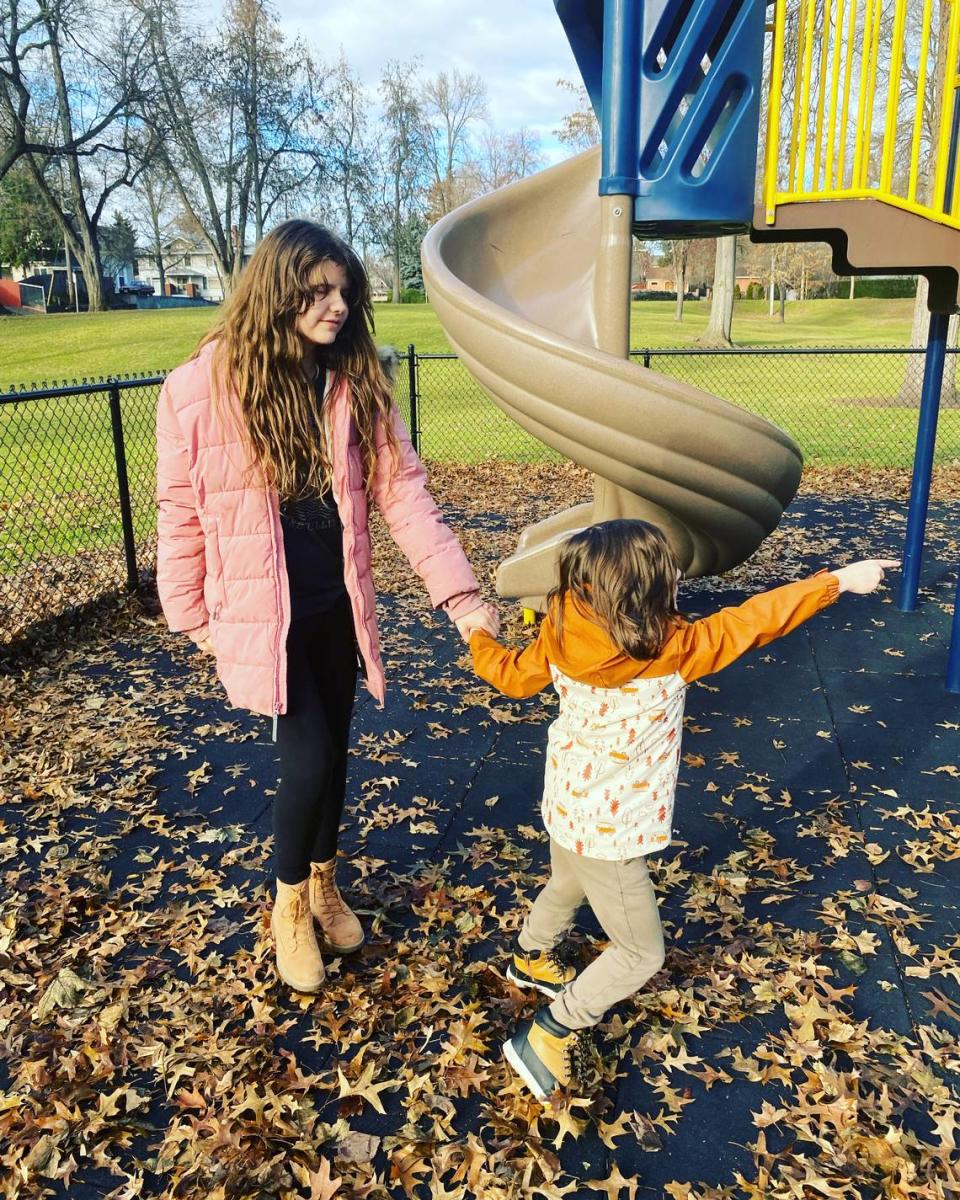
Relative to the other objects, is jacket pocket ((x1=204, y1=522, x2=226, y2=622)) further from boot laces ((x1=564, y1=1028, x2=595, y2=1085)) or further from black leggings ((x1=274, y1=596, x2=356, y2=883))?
boot laces ((x1=564, y1=1028, x2=595, y2=1085))

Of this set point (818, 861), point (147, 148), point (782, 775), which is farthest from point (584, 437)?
point (147, 148)

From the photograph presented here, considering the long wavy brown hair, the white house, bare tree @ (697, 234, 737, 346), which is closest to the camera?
the long wavy brown hair

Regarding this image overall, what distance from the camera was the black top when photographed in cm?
256

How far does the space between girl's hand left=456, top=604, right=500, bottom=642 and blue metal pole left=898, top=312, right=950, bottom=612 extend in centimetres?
411

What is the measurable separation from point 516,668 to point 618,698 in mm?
279

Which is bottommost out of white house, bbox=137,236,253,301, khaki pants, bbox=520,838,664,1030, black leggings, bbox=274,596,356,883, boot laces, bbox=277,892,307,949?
boot laces, bbox=277,892,307,949

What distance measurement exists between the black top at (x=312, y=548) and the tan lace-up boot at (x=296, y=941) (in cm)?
85

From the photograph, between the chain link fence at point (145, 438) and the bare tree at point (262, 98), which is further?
the bare tree at point (262, 98)

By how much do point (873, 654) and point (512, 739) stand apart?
92.9 inches

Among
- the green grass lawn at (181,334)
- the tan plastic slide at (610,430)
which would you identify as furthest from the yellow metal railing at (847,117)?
the green grass lawn at (181,334)

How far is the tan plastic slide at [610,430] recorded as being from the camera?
427cm

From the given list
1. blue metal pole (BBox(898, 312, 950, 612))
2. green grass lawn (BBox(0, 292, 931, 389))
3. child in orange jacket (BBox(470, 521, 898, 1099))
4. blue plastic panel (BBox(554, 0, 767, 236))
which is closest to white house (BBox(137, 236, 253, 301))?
green grass lawn (BBox(0, 292, 931, 389))

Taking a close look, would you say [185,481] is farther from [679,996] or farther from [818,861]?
[818,861]

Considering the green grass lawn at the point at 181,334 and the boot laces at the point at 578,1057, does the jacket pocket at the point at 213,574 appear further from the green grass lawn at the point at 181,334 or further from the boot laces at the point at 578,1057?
the green grass lawn at the point at 181,334
